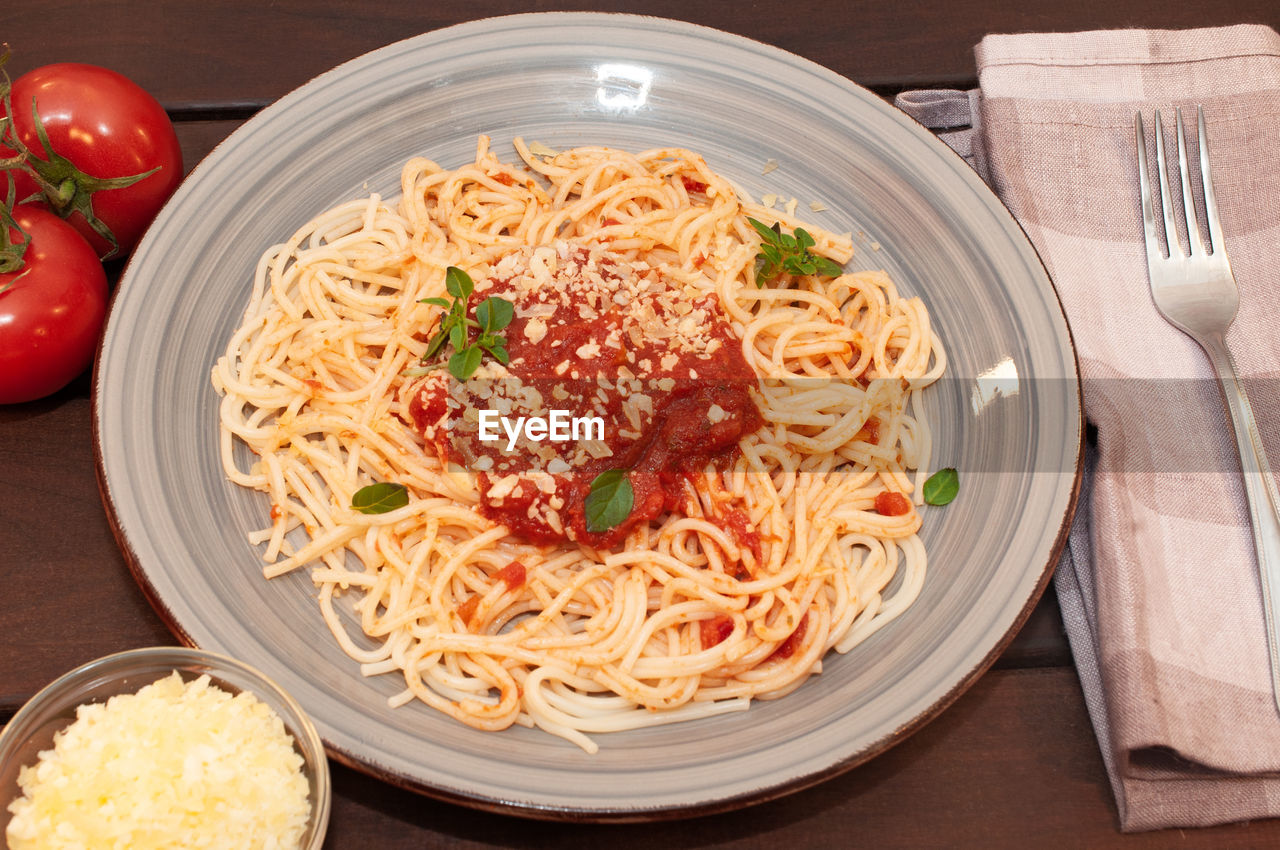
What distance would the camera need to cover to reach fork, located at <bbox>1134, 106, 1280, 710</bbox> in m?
3.34

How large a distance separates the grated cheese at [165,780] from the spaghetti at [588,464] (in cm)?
51

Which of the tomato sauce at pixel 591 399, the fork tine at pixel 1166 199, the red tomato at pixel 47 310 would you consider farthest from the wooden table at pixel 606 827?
the fork tine at pixel 1166 199

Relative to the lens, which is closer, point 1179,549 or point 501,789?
point 501,789

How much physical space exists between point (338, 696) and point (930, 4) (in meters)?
4.32

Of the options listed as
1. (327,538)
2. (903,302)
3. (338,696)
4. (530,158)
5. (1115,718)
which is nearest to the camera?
(338,696)

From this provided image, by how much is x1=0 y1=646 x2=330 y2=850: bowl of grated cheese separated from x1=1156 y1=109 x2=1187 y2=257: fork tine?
11.9ft

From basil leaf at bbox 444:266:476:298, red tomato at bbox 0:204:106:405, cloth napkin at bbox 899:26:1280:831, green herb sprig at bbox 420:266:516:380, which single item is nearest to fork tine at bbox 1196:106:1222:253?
cloth napkin at bbox 899:26:1280:831

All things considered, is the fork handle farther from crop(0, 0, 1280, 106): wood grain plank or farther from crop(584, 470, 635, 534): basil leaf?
crop(584, 470, 635, 534): basil leaf

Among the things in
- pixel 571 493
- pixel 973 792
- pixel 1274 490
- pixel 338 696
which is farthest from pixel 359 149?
pixel 1274 490

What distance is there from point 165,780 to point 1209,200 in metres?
4.21

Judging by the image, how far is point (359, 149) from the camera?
3990 millimetres

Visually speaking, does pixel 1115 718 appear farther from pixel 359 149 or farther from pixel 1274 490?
pixel 359 149

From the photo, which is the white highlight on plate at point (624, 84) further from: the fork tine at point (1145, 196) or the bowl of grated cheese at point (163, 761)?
the bowl of grated cheese at point (163, 761)

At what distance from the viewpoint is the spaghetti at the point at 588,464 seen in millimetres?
3170
